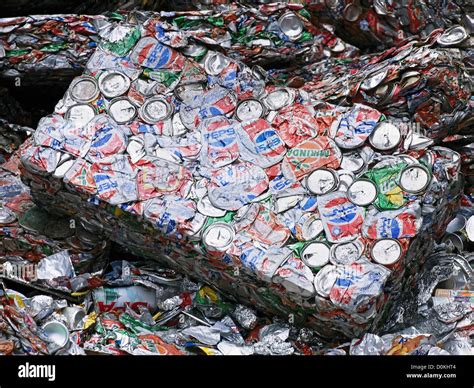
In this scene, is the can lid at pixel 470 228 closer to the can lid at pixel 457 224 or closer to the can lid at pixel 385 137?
the can lid at pixel 457 224

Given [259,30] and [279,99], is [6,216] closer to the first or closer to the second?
[279,99]

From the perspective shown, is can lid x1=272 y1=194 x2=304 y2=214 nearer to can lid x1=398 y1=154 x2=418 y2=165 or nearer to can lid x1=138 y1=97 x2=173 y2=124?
can lid x1=398 y1=154 x2=418 y2=165

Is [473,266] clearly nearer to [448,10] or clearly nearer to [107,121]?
[448,10]

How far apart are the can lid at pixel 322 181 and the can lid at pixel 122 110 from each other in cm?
82

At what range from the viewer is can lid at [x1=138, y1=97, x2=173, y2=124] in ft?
16.9

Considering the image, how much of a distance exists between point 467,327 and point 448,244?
554mm

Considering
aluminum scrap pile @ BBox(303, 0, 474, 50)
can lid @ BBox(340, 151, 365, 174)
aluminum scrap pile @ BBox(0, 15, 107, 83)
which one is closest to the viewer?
can lid @ BBox(340, 151, 365, 174)

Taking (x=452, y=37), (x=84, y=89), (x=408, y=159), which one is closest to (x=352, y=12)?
(x=452, y=37)

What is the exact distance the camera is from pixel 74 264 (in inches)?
204

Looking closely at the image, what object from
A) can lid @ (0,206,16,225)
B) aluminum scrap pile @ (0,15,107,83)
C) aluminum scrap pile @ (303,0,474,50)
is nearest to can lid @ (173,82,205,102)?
aluminum scrap pile @ (0,15,107,83)

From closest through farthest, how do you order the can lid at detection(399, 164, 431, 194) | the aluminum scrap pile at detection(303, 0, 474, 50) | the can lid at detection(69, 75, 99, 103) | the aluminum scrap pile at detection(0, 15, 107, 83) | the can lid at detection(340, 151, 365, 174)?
the can lid at detection(399, 164, 431, 194)
the can lid at detection(340, 151, 365, 174)
the can lid at detection(69, 75, 99, 103)
the aluminum scrap pile at detection(0, 15, 107, 83)
the aluminum scrap pile at detection(303, 0, 474, 50)

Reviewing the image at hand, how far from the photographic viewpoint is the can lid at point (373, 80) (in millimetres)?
5145

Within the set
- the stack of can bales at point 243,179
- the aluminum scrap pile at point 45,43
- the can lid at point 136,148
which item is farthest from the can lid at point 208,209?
the aluminum scrap pile at point 45,43

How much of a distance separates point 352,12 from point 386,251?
1.69 meters
